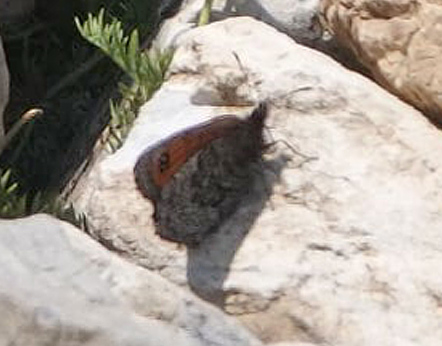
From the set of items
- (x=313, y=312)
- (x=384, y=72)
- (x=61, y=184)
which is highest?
(x=384, y=72)

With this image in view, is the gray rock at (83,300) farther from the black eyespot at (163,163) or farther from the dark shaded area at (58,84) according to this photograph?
the dark shaded area at (58,84)

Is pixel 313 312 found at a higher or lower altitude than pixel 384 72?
lower

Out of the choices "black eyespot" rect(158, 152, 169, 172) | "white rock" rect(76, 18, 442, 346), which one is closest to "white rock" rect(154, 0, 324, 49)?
"white rock" rect(76, 18, 442, 346)

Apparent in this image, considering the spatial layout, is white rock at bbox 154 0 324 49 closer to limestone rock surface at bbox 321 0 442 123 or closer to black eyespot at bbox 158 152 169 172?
limestone rock surface at bbox 321 0 442 123

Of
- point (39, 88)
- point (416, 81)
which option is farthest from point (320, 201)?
point (39, 88)

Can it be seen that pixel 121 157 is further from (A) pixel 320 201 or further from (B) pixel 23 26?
(B) pixel 23 26

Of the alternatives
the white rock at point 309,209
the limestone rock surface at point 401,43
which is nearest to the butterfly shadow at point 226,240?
the white rock at point 309,209
